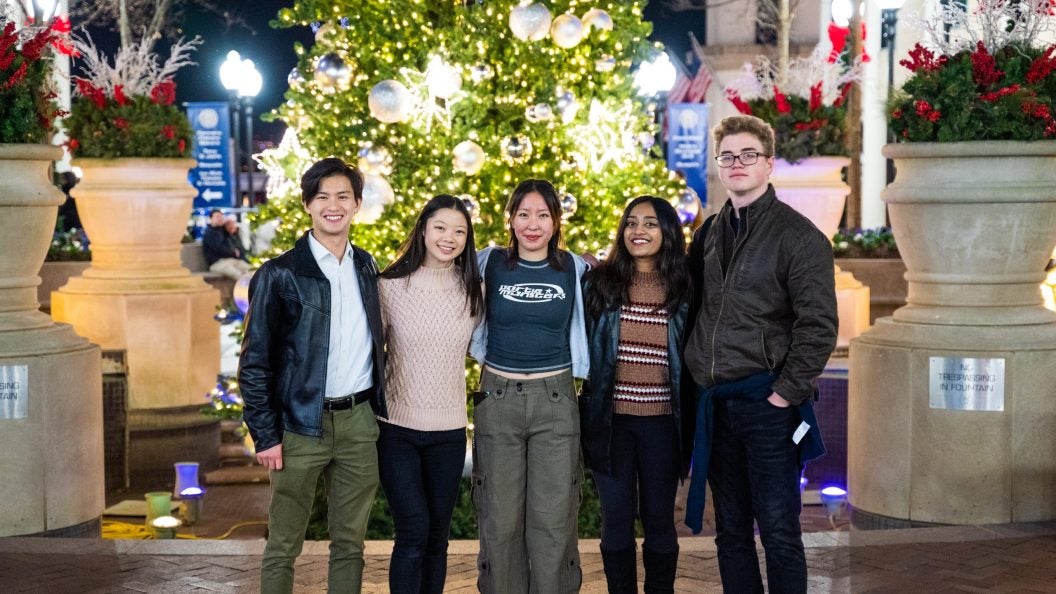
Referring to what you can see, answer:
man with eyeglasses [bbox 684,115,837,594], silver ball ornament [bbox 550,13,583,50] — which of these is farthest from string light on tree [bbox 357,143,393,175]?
man with eyeglasses [bbox 684,115,837,594]

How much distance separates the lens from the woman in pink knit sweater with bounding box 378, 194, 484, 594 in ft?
15.1

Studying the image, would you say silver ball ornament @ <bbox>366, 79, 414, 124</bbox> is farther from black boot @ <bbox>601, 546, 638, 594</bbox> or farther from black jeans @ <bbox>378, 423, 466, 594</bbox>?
black boot @ <bbox>601, 546, 638, 594</bbox>

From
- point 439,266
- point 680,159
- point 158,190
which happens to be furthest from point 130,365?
point 680,159

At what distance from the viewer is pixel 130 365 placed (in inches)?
426

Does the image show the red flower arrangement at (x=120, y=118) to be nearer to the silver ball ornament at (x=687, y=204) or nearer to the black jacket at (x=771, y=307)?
the silver ball ornament at (x=687, y=204)

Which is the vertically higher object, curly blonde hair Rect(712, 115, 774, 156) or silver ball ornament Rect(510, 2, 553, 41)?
silver ball ornament Rect(510, 2, 553, 41)

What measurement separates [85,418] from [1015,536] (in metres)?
4.84

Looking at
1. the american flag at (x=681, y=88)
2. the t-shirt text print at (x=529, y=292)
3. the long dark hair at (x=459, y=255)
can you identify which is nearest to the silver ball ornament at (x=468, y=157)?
the long dark hair at (x=459, y=255)

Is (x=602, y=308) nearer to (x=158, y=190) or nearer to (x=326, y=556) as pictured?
(x=326, y=556)

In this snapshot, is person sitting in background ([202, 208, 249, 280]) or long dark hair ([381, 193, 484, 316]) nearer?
long dark hair ([381, 193, 484, 316])

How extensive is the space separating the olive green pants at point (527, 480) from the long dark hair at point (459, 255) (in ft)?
1.02

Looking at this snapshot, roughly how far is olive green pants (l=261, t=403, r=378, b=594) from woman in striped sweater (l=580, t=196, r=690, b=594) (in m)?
0.86

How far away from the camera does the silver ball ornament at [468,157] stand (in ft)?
23.1

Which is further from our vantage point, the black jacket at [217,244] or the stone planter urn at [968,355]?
the black jacket at [217,244]
